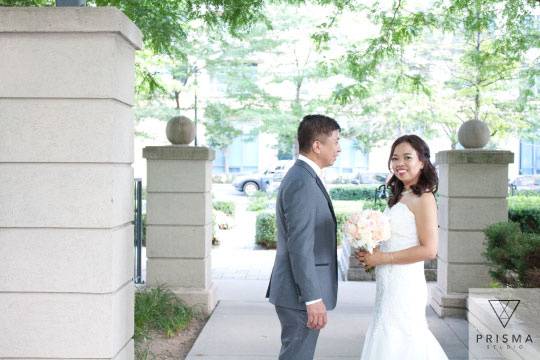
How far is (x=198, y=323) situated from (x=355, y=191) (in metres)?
18.9

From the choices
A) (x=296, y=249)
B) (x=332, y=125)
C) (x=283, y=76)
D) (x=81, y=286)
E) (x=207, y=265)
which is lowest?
(x=207, y=265)

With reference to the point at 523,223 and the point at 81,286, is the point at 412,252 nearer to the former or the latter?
the point at 81,286

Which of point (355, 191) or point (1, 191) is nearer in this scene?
point (1, 191)

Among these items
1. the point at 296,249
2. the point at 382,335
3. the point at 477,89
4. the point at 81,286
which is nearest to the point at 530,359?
the point at 382,335

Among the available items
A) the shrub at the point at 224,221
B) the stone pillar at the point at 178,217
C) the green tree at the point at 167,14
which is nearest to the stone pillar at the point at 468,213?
the stone pillar at the point at 178,217

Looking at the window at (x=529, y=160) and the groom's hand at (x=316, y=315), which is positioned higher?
the window at (x=529, y=160)

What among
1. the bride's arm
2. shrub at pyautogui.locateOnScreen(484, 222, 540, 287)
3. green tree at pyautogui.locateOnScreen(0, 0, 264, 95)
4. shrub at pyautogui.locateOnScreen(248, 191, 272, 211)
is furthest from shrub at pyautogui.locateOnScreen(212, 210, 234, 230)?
the bride's arm

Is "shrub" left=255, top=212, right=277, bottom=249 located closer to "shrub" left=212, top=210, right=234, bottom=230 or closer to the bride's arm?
"shrub" left=212, top=210, right=234, bottom=230

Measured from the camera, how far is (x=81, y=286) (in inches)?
155

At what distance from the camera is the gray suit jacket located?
3832 millimetres

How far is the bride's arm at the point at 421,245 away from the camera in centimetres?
422

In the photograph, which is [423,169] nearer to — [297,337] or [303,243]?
[303,243]

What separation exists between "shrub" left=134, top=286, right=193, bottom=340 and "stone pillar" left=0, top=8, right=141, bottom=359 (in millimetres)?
2658

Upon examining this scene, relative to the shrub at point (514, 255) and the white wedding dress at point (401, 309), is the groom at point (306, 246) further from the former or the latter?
the shrub at point (514, 255)
